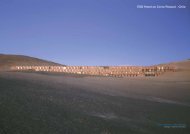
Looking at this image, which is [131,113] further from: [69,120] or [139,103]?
[69,120]

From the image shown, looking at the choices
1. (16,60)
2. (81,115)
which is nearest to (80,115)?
(81,115)

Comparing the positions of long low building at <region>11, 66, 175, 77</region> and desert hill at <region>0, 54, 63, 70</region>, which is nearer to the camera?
long low building at <region>11, 66, 175, 77</region>

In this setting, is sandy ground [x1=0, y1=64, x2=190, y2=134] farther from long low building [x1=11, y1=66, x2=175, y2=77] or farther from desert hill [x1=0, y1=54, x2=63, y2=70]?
desert hill [x1=0, y1=54, x2=63, y2=70]

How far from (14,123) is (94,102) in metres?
4.97

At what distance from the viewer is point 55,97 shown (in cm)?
1274

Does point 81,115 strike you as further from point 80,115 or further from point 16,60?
point 16,60

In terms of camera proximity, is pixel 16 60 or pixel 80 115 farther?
pixel 16 60

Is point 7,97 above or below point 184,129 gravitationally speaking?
above

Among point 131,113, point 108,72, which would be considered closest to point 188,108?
point 131,113

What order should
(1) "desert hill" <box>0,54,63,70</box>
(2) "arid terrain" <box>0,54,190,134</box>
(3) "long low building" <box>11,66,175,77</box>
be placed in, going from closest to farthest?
(2) "arid terrain" <box>0,54,190,134</box>, (3) "long low building" <box>11,66,175,77</box>, (1) "desert hill" <box>0,54,63,70</box>

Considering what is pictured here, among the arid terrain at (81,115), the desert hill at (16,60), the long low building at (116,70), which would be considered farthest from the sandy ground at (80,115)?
the desert hill at (16,60)

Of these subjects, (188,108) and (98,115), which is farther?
(188,108)

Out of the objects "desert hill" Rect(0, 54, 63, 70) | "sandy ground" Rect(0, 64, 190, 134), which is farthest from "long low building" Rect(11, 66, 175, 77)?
"desert hill" Rect(0, 54, 63, 70)

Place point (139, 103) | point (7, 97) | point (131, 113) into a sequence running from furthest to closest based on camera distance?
point (139, 103), point (131, 113), point (7, 97)
